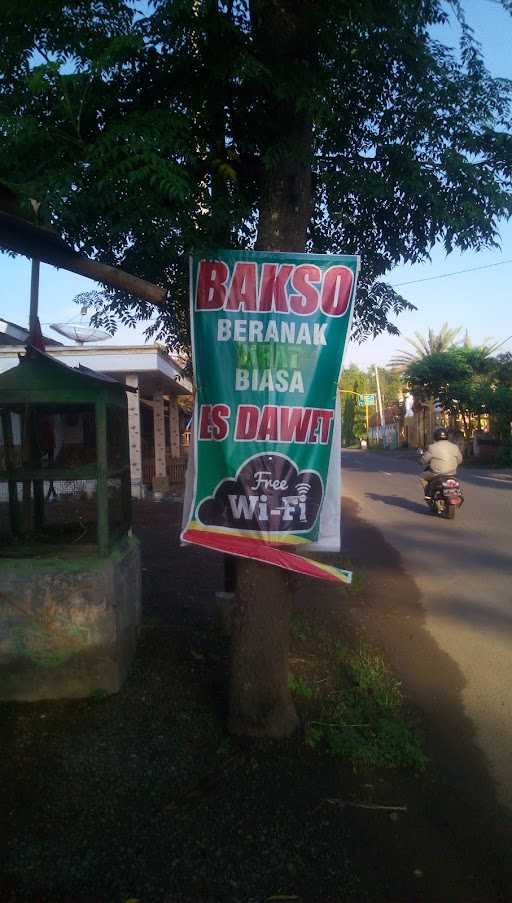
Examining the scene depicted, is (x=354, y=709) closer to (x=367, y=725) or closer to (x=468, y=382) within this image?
(x=367, y=725)

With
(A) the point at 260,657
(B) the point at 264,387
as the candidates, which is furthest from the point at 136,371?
(A) the point at 260,657

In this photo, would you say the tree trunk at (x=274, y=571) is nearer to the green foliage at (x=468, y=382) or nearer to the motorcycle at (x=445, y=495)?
the motorcycle at (x=445, y=495)

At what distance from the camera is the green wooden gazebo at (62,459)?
449 cm

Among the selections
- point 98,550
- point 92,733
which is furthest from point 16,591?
point 92,733

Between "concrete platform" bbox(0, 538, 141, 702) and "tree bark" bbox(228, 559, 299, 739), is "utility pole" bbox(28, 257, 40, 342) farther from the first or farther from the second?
"tree bark" bbox(228, 559, 299, 739)

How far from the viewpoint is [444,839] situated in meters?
3.22

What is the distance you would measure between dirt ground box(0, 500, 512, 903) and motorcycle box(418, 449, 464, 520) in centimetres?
911

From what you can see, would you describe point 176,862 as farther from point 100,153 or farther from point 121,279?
point 100,153

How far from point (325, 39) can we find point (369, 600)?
5.15 metres

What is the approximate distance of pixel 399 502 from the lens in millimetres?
17766

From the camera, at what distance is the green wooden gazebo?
4488mm

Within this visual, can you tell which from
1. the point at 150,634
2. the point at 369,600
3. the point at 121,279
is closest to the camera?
the point at 121,279

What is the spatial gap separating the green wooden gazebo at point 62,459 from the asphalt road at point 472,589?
261 cm

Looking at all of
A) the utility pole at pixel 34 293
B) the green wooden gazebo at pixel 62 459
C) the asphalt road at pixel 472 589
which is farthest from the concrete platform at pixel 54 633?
the asphalt road at pixel 472 589
